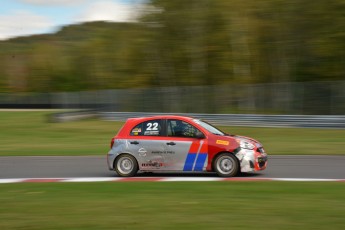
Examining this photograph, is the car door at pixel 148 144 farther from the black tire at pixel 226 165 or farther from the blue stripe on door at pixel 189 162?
the black tire at pixel 226 165

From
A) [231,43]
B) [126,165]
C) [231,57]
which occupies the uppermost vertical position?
[231,43]

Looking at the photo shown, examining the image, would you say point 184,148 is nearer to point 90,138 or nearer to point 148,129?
point 148,129

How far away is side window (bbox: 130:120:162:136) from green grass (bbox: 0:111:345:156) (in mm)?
7188

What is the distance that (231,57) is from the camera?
1751 inches

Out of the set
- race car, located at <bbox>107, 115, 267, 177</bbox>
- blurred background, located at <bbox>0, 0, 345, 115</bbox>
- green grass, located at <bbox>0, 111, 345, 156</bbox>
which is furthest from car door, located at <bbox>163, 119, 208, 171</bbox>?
blurred background, located at <bbox>0, 0, 345, 115</bbox>

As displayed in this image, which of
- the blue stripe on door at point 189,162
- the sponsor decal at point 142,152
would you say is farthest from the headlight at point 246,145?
the sponsor decal at point 142,152

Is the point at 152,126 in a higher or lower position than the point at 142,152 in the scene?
A: higher

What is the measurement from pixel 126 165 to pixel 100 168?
96.2 inches

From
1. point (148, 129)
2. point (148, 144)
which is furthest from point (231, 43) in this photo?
point (148, 144)

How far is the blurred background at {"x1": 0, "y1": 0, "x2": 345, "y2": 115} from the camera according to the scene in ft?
117

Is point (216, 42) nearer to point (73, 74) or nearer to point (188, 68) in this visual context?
point (188, 68)
